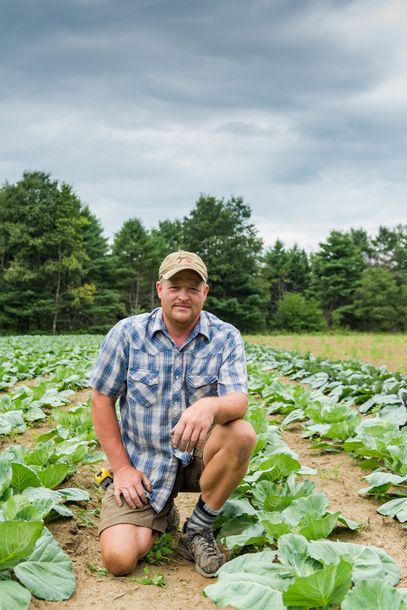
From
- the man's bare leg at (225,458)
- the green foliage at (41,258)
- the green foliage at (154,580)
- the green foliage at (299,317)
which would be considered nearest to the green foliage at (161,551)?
the green foliage at (154,580)

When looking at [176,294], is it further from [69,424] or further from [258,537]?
[69,424]

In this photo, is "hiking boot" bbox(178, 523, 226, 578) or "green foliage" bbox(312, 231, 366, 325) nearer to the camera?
"hiking boot" bbox(178, 523, 226, 578)

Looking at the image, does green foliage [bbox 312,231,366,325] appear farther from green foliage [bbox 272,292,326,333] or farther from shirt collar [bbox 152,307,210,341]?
shirt collar [bbox 152,307,210,341]

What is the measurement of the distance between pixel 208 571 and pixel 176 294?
56.2 inches

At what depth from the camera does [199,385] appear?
312 cm

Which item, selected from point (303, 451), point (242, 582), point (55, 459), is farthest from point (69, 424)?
point (242, 582)

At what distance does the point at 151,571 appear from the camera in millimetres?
2883

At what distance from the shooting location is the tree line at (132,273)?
4050cm

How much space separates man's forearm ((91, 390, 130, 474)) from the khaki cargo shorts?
0.59 feet

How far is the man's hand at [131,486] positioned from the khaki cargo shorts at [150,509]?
4cm

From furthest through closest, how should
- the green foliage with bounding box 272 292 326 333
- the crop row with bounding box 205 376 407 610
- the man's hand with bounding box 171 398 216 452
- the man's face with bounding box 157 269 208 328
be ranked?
1. the green foliage with bounding box 272 292 326 333
2. the man's face with bounding box 157 269 208 328
3. the man's hand with bounding box 171 398 216 452
4. the crop row with bounding box 205 376 407 610

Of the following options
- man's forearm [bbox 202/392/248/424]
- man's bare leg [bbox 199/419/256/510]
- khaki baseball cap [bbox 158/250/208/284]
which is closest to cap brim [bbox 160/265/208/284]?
khaki baseball cap [bbox 158/250/208/284]

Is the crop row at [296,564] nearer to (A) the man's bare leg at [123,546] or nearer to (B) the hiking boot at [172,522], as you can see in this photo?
(B) the hiking boot at [172,522]

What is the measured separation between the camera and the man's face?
3.07 metres
